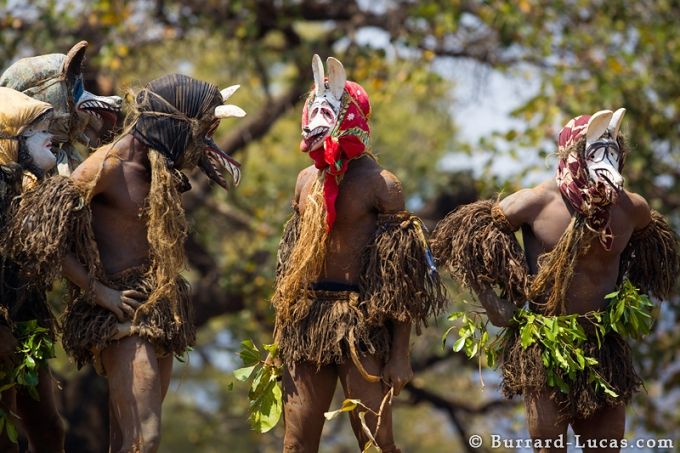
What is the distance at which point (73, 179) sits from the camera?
5.20 metres

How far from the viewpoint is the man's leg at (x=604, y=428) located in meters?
5.38

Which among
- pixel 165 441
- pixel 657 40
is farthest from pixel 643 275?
pixel 165 441

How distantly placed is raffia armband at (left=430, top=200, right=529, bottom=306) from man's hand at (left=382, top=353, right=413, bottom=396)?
51 cm

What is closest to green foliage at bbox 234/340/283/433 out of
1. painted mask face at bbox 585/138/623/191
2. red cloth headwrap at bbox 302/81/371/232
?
red cloth headwrap at bbox 302/81/371/232

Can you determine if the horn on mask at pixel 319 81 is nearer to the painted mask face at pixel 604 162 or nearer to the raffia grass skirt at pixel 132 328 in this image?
the raffia grass skirt at pixel 132 328

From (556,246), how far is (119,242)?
74.5 inches

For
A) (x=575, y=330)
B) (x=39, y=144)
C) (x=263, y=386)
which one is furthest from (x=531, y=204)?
(x=39, y=144)

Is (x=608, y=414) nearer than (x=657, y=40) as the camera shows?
Yes

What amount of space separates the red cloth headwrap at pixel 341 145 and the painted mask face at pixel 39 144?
1.13m

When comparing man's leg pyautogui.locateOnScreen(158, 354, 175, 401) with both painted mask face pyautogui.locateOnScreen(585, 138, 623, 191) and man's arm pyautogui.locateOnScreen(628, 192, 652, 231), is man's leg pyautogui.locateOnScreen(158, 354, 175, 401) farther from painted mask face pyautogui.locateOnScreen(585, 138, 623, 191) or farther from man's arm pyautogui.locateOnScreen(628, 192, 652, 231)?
man's arm pyautogui.locateOnScreen(628, 192, 652, 231)

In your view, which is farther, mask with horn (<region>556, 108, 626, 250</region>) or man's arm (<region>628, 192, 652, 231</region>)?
man's arm (<region>628, 192, 652, 231</region>)

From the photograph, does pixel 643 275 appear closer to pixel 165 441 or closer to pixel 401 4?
pixel 401 4

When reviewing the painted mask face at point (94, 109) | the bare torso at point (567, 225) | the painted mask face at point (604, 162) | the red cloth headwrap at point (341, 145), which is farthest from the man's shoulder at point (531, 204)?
the painted mask face at point (94, 109)

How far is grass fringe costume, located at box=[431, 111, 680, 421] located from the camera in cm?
537
